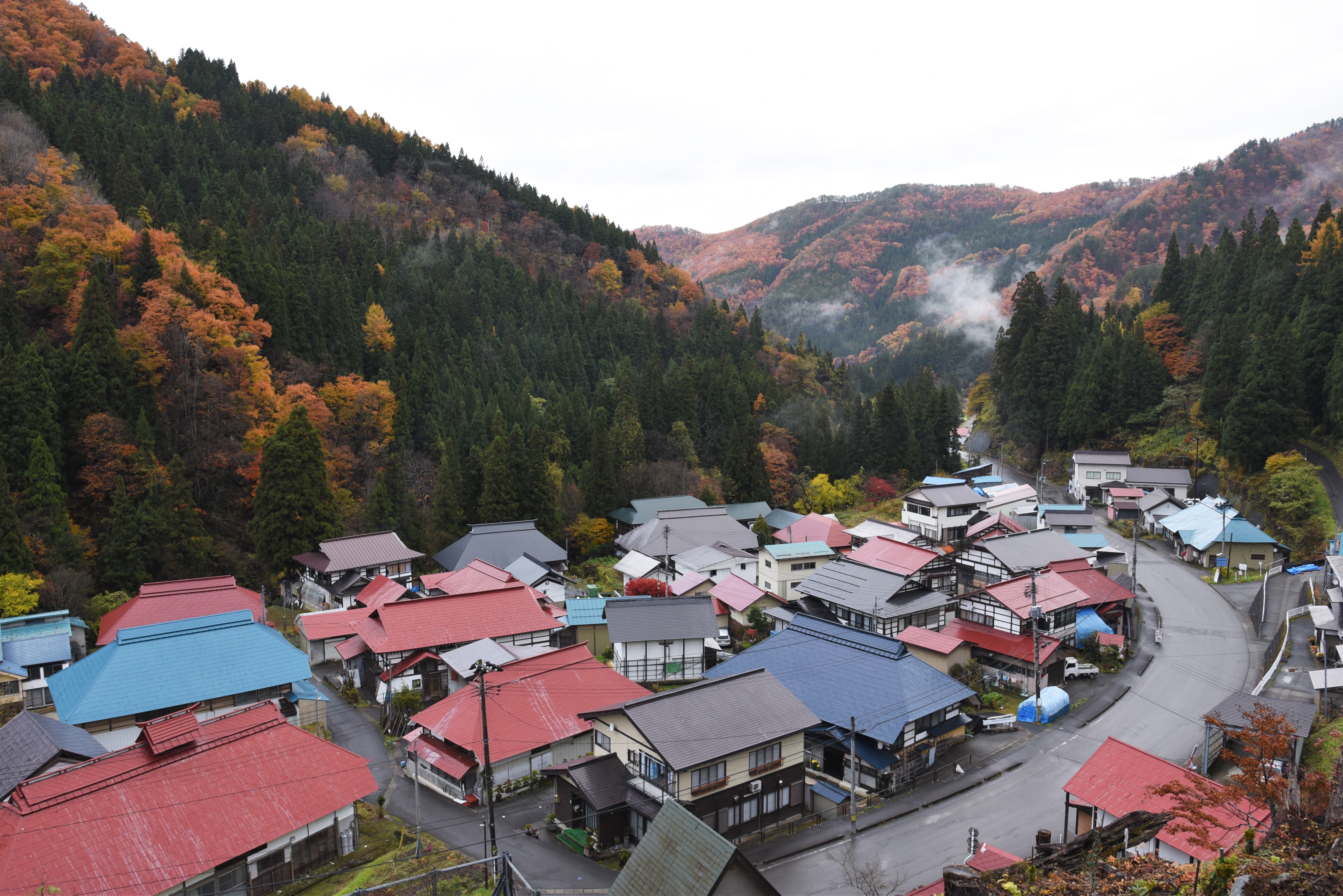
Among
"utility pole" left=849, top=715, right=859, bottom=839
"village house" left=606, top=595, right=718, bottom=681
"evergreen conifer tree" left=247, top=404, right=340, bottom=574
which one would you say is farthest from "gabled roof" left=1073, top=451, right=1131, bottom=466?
"evergreen conifer tree" left=247, top=404, right=340, bottom=574

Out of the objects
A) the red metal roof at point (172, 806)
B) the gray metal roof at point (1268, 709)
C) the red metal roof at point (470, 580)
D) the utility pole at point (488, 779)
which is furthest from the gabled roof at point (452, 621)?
the gray metal roof at point (1268, 709)

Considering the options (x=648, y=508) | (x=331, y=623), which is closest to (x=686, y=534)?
(x=648, y=508)

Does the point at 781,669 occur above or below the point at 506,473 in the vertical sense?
below

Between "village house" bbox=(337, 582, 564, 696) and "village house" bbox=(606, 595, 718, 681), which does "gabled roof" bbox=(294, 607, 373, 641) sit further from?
"village house" bbox=(606, 595, 718, 681)

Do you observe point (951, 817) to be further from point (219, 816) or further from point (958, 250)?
point (958, 250)

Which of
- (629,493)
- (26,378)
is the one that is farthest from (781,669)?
(26,378)

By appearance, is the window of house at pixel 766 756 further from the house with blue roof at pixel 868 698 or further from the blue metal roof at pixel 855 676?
the blue metal roof at pixel 855 676

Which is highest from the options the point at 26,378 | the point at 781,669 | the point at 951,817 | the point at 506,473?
the point at 26,378
